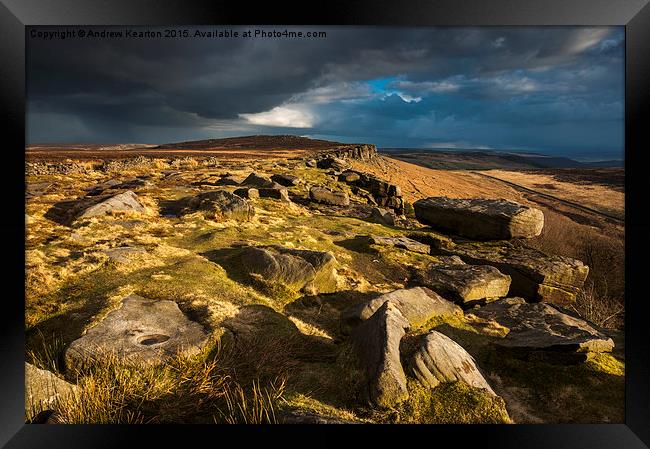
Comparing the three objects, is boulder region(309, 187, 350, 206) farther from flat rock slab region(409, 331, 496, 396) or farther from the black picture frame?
flat rock slab region(409, 331, 496, 396)

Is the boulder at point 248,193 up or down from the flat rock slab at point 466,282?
up

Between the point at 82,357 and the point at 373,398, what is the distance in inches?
174

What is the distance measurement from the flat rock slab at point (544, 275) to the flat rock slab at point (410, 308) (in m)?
3.87

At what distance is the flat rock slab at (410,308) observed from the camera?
258 inches

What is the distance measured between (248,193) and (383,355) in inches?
593

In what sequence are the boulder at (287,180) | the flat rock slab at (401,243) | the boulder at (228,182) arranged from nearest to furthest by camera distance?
the flat rock slab at (401,243) → the boulder at (228,182) → the boulder at (287,180)

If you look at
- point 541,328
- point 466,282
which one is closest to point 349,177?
point 466,282

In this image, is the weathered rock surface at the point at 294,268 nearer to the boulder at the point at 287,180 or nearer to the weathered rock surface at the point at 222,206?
the weathered rock surface at the point at 222,206

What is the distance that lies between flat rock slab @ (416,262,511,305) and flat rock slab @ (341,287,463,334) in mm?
783

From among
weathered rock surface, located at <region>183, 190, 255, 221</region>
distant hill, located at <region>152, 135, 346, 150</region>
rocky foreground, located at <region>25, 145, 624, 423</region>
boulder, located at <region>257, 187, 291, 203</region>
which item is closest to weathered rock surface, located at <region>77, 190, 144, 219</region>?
rocky foreground, located at <region>25, 145, 624, 423</region>

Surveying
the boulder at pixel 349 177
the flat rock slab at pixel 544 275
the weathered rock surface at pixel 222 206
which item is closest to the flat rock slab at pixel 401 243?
the flat rock slab at pixel 544 275

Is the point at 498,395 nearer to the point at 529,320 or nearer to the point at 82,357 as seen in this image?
the point at 529,320

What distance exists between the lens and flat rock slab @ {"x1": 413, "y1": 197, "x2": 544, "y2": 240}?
12.8m
